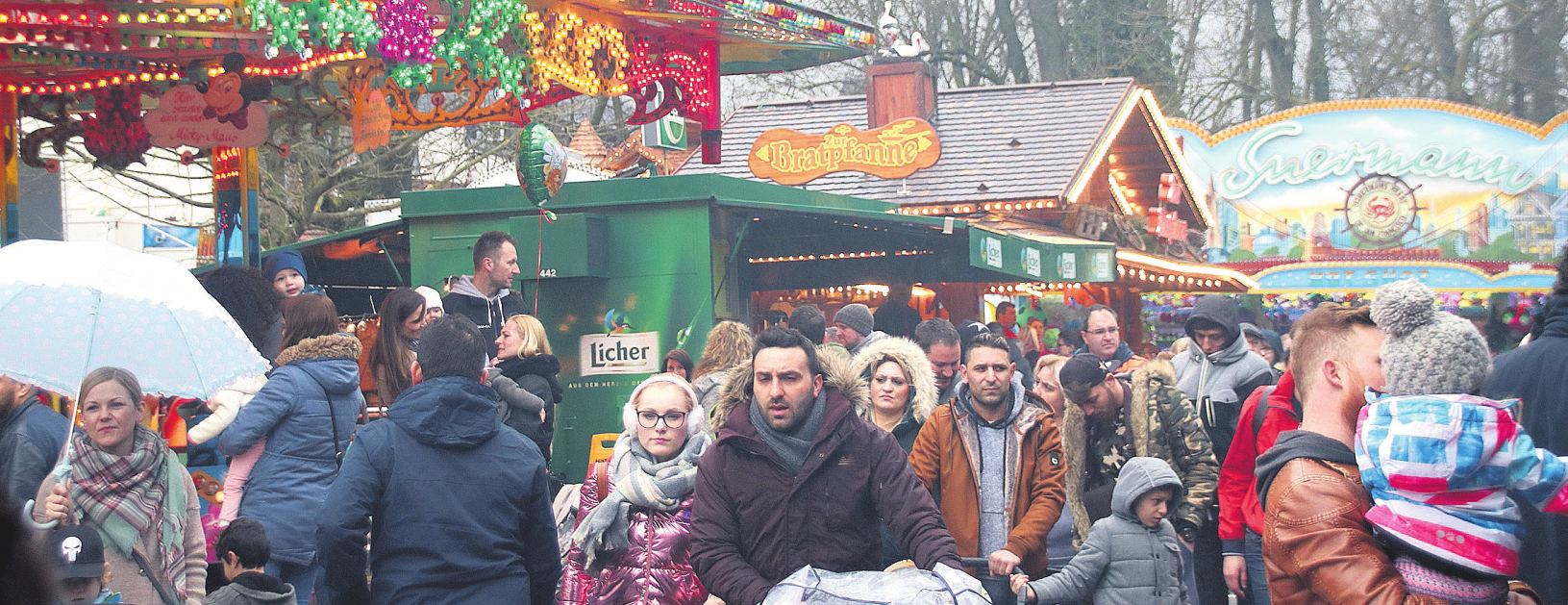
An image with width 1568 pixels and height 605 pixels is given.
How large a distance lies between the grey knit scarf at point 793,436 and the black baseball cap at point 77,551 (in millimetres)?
2237

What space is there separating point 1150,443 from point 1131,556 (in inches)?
23.4

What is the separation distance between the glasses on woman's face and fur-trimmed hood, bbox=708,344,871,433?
26 centimetres

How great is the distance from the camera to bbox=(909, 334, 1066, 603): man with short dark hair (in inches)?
218

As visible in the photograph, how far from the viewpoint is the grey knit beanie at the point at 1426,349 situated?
9.40 ft

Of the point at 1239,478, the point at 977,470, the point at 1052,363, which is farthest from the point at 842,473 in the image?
the point at 1052,363

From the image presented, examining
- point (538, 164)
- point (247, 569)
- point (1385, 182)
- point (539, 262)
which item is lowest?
point (247, 569)

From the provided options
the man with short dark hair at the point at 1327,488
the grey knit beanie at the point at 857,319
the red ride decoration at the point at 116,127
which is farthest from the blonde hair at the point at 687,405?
the red ride decoration at the point at 116,127

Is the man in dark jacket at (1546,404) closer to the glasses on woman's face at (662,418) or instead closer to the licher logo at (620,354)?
the glasses on woman's face at (662,418)

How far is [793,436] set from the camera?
13.8 ft

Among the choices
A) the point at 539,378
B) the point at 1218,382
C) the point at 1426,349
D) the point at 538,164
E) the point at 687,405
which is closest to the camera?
the point at 1426,349

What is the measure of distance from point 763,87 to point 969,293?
1673 cm

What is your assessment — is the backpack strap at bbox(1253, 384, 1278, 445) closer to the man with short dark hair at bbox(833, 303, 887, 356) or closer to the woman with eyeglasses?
the woman with eyeglasses

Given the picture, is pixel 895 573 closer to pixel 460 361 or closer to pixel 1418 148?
pixel 460 361

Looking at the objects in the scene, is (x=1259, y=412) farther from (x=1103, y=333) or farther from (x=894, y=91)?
(x=894, y=91)
